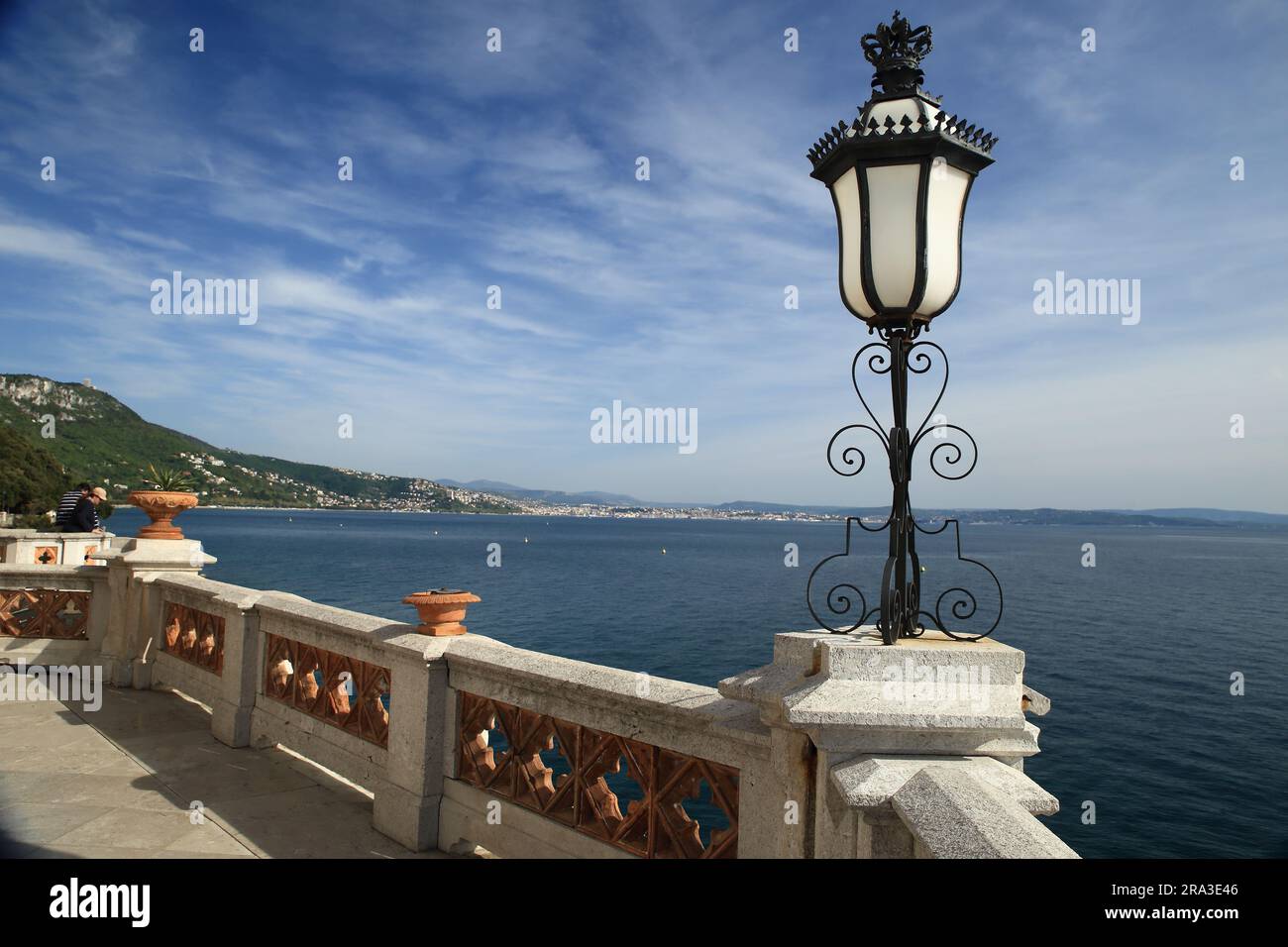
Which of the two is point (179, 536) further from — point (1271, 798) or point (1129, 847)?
point (1271, 798)

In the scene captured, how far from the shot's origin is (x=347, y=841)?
15.3 ft

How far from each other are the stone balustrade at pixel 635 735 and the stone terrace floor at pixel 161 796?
0.22m

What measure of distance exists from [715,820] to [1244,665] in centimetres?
2874

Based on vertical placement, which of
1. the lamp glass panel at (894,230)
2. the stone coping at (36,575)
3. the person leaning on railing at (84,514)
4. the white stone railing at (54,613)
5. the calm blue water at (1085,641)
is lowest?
the calm blue water at (1085,641)

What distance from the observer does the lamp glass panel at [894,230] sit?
2.88 metres

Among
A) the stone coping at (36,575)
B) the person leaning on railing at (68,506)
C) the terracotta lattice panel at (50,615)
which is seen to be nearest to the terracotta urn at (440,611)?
the stone coping at (36,575)

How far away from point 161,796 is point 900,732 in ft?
16.9

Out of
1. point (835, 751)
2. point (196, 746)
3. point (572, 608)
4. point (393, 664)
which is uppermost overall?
point (835, 751)

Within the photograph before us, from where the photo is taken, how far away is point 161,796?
208 inches

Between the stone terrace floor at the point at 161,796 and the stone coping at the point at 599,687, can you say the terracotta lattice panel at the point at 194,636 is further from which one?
the stone coping at the point at 599,687

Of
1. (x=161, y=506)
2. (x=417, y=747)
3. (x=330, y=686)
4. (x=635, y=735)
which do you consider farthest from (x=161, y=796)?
(x=161, y=506)

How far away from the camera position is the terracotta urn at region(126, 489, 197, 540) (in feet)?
26.6
